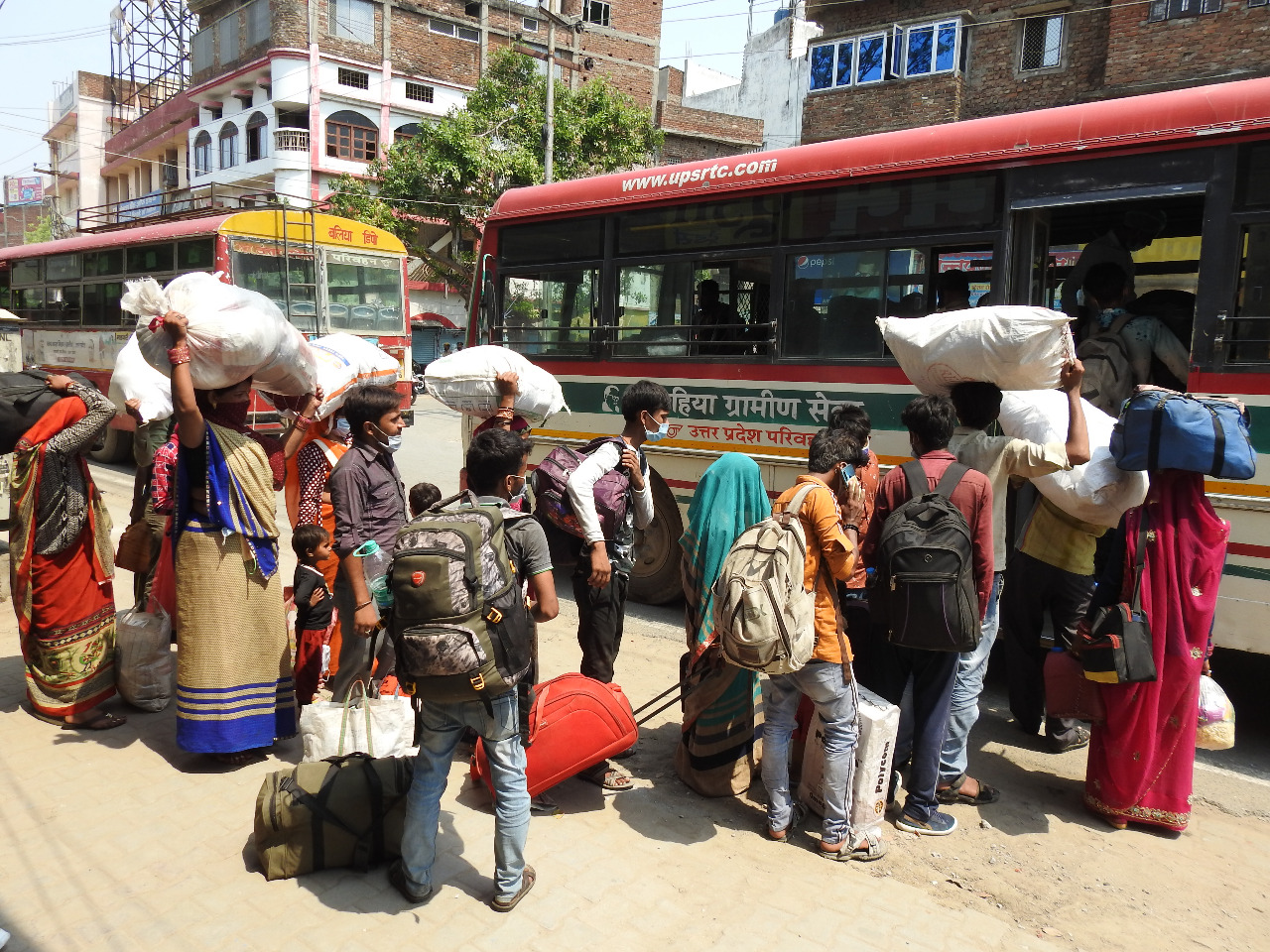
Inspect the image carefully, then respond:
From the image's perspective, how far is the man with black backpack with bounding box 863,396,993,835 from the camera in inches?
130

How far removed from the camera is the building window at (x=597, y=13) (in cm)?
3719

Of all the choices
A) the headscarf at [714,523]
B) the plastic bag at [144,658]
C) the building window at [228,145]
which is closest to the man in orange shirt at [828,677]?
the headscarf at [714,523]

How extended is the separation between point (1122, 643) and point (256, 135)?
117 ft

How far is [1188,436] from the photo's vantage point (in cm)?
337

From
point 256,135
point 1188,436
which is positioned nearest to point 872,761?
point 1188,436

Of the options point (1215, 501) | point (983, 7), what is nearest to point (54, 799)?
point (1215, 501)

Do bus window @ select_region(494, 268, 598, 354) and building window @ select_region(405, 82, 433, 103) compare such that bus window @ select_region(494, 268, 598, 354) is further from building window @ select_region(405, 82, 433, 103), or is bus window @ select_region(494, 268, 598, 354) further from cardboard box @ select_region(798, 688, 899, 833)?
building window @ select_region(405, 82, 433, 103)

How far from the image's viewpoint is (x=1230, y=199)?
14.4 ft

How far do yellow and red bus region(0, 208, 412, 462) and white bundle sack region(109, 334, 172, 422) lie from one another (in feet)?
22.6

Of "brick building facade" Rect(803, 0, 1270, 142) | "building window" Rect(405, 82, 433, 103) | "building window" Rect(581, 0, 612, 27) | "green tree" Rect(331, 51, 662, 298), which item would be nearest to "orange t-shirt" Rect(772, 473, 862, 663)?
"brick building facade" Rect(803, 0, 1270, 142)

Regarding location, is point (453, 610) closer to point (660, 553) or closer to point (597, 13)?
point (660, 553)

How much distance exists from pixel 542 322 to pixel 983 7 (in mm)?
16586

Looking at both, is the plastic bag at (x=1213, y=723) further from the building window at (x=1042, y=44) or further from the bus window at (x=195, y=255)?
the building window at (x=1042, y=44)

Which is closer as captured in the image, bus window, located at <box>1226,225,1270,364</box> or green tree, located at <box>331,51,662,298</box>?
bus window, located at <box>1226,225,1270,364</box>
